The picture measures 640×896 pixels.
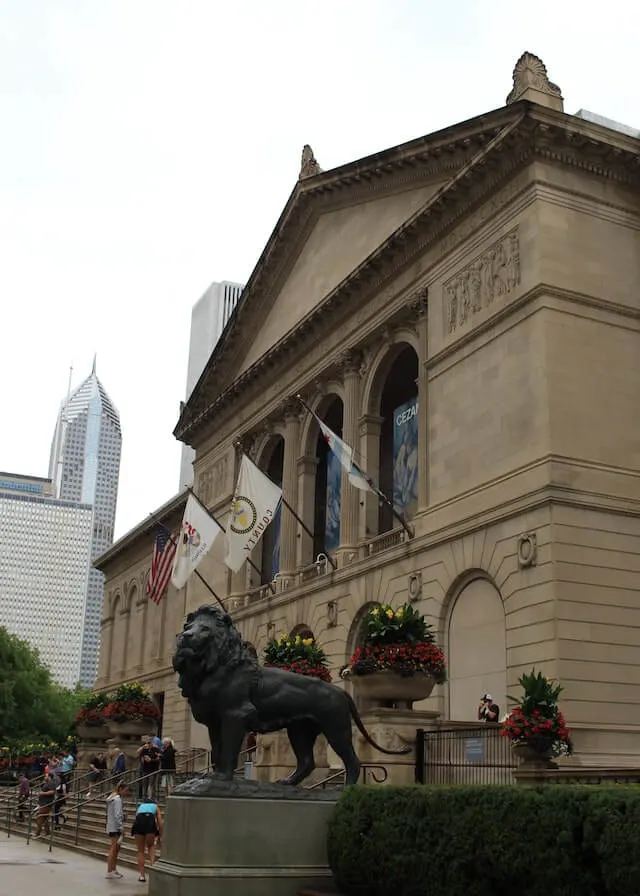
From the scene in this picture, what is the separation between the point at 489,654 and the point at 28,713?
56260mm

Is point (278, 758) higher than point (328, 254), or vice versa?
point (328, 254)

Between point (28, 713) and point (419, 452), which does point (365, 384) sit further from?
point (28, 713)

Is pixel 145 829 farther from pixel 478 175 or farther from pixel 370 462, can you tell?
pixel 478 175

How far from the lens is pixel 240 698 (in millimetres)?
13367

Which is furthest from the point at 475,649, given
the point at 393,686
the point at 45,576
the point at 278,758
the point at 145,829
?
the point at 45,576

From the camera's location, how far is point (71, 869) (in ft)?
63.3

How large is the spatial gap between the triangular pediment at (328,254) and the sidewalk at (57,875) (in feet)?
62.8

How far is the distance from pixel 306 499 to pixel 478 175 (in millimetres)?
13444

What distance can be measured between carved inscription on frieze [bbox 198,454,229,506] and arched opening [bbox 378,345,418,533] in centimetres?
973

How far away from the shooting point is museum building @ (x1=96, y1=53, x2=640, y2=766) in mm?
22125

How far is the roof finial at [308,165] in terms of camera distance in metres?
38.2

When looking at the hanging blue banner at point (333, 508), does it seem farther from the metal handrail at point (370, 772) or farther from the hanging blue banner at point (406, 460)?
the metal handrail at point (370, 772)

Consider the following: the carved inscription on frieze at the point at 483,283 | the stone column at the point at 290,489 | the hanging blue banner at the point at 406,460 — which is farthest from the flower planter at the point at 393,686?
the stone column at the point at 290,489

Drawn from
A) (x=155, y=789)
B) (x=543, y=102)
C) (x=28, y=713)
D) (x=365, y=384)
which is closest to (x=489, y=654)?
(x=155, y=789)
